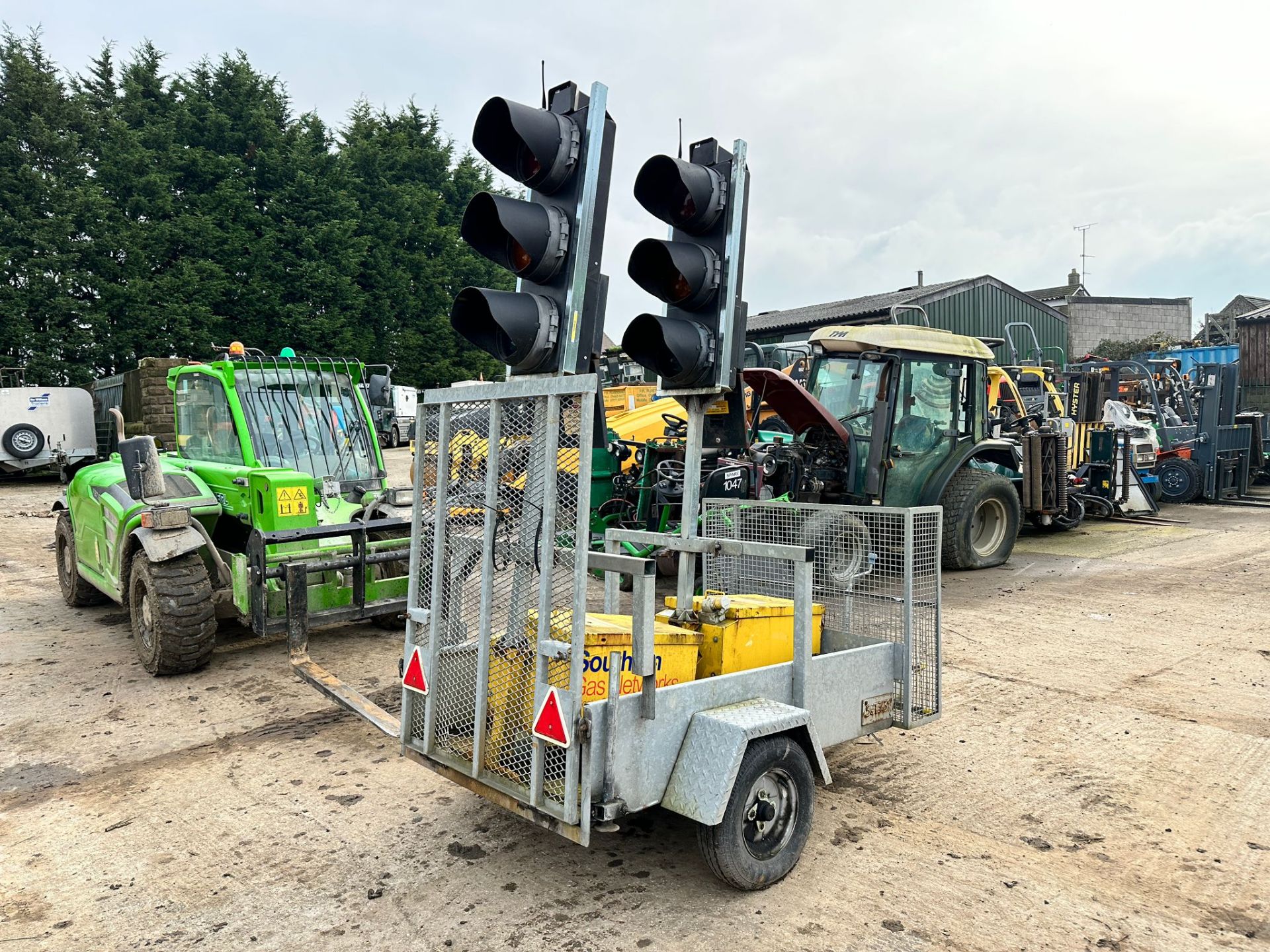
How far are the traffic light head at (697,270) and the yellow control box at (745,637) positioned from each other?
97 cm

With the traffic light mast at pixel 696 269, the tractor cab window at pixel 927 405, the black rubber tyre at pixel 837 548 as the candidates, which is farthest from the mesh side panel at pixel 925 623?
the tractor cab window at pixel 927 405

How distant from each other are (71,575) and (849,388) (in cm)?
786

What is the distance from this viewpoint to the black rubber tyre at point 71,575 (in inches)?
313

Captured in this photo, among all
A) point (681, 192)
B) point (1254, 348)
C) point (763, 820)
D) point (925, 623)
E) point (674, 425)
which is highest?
point (1254, 348)

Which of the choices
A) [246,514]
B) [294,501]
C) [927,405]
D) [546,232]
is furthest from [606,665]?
[927,405]

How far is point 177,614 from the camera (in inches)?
222

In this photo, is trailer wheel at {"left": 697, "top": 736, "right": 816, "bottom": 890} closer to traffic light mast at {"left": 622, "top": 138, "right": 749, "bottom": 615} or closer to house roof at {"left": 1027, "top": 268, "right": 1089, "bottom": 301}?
traffic light mast at {"left": 622, "top": 138, "right": 749, "bottom": 615}

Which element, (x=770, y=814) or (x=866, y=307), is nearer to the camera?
(x=770, y=814)

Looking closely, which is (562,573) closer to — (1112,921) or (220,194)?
(1112,921)

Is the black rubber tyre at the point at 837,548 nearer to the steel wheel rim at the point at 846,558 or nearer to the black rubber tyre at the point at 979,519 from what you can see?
the steel wheel rim at the point at 846,558

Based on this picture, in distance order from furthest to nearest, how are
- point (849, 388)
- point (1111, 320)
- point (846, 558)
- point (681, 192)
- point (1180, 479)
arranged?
point (1111, 320) < point (1180, 479) < point (849, 388) < point (846, 558) < point (681, 192)

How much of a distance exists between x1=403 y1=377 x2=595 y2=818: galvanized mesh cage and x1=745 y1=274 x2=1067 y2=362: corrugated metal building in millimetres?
20402

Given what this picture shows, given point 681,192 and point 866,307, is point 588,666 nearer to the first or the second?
point 681,192

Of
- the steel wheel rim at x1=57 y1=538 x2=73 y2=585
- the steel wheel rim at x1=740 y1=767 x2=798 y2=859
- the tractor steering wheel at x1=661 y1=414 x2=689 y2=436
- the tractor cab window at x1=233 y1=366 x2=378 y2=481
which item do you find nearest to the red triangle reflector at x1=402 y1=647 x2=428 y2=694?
the steel wheel rim at x1=740 y1=767 x2=798 y2=859
